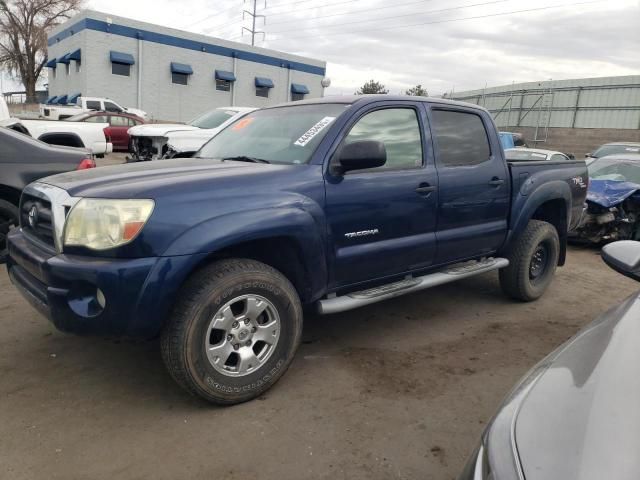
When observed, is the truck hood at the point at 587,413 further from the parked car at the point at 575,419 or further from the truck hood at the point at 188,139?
the truck hood at the point at 188,139

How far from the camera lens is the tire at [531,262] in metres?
4.83

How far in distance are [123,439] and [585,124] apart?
2476cm

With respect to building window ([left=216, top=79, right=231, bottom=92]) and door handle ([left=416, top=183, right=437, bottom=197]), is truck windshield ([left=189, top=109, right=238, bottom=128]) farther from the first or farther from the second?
building window ([left=216, top=79, right=231, bottom=92])

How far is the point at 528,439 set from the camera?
4.58ft

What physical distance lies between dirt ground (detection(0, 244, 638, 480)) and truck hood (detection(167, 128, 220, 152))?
551cm

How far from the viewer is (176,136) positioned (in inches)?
386

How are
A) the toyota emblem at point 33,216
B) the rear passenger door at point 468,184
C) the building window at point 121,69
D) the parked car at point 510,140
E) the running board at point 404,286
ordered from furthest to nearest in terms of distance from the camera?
1. the building window at point 121,69
2. the parked car at point 510,140
3. the rear passenger door at point 468,184
4. the running board at point 404,286
5. the toyota emblem at point 33,216

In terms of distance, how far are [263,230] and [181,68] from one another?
2824cm

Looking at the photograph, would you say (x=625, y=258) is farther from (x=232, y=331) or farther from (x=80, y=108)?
(x=80, y=108)

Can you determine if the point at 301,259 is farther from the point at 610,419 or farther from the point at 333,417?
the point at 610,419

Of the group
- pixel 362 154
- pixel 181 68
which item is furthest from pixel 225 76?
pixel 362 154

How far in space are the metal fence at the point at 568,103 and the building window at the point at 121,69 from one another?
62.0ft

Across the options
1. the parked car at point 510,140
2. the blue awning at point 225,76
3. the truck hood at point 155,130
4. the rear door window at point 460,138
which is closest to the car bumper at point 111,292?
the rear door window at point 460,138

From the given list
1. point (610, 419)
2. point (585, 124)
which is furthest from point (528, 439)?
point (585, 124)
